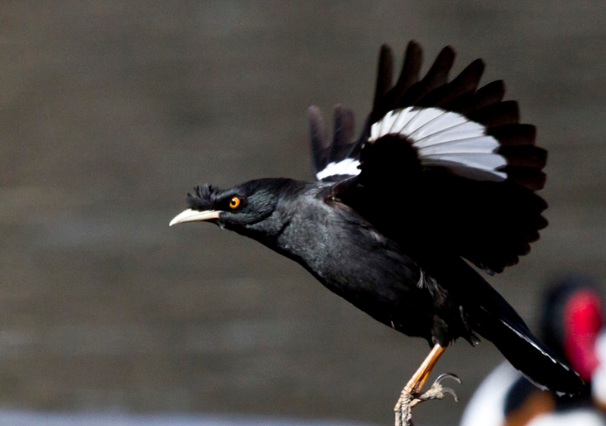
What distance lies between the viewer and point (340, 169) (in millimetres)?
5395

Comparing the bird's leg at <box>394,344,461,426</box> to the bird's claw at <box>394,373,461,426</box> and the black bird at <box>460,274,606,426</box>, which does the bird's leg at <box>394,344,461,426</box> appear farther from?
the black bird at <box>460,274,606,426</box>

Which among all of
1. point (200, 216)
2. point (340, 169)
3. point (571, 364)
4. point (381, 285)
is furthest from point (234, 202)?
point (571, 364)

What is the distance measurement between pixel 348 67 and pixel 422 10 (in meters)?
1.37

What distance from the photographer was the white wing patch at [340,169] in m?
5.32

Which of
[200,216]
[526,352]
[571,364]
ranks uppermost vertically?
[200,216]

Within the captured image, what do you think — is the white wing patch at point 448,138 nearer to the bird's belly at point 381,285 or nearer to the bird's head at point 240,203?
the bird's belly at point 381,285

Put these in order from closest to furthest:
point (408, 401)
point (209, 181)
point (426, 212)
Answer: point (426, 212) → point (408, 401) → point (209, 181)

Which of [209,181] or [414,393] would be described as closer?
[414,393]

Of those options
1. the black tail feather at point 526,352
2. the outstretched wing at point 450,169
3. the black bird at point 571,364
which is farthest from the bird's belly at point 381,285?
the black bird at point 571,364

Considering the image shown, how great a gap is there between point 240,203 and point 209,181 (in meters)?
7.02

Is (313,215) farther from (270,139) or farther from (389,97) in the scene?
(270,139)

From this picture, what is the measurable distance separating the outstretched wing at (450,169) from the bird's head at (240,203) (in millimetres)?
338

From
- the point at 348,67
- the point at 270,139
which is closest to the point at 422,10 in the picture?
the point at 348,67

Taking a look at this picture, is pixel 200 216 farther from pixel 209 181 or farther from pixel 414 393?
pixel 209 181
